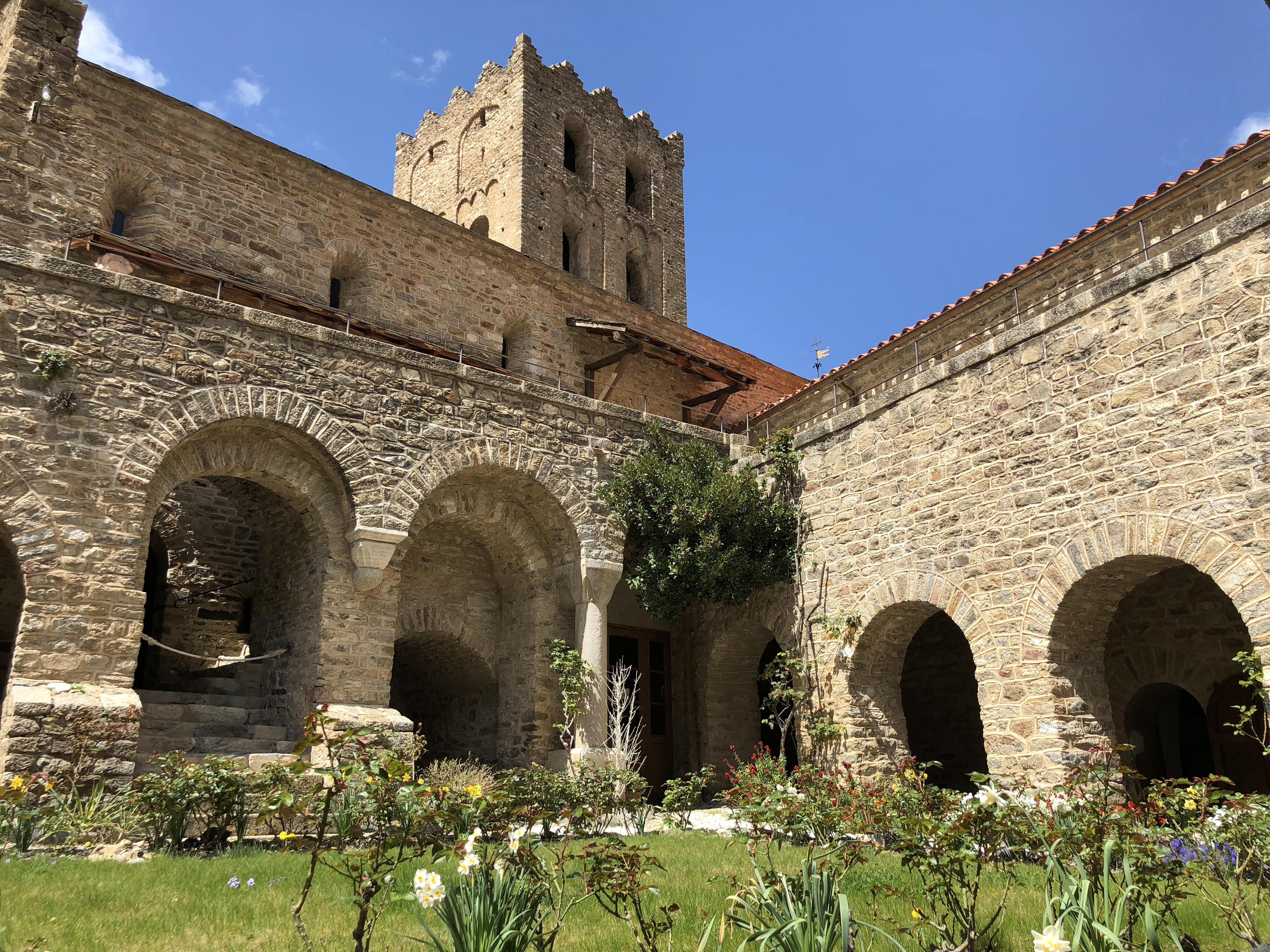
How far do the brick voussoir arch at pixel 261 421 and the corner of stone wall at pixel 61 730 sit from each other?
1.93 meters

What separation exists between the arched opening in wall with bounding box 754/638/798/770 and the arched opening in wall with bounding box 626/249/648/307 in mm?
15455

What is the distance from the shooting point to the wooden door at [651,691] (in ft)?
42.1

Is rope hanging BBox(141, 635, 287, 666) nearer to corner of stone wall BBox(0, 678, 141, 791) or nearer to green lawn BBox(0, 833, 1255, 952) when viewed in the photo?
corner of stone wall BBox(0, 678, 141, 791)

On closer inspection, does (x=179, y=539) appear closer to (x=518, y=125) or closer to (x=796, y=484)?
(x=796, y=484)

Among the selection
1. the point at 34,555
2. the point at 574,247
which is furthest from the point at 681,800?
the point at 574,247

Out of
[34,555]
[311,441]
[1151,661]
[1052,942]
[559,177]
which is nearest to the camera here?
[1052,942]

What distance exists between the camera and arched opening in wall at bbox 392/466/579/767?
1139 cm

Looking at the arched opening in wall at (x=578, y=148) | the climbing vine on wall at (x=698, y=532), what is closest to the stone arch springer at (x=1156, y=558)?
the climbing vine on wall at (x=698, y=532)

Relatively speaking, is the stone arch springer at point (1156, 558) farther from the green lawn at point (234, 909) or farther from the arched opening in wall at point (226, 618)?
the arched opening in wall at point (226, 618)

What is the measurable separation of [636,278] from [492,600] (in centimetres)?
1677

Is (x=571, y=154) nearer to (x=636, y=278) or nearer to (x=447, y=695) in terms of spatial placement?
(x=636, y=278)

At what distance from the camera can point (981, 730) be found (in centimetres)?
1291

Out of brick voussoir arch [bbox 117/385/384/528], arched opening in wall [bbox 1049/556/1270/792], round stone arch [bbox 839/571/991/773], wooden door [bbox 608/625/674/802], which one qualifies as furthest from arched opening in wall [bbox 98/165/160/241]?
arched opening in wall [bbox 1049/556/1270/792]

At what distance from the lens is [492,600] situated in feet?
40.7
